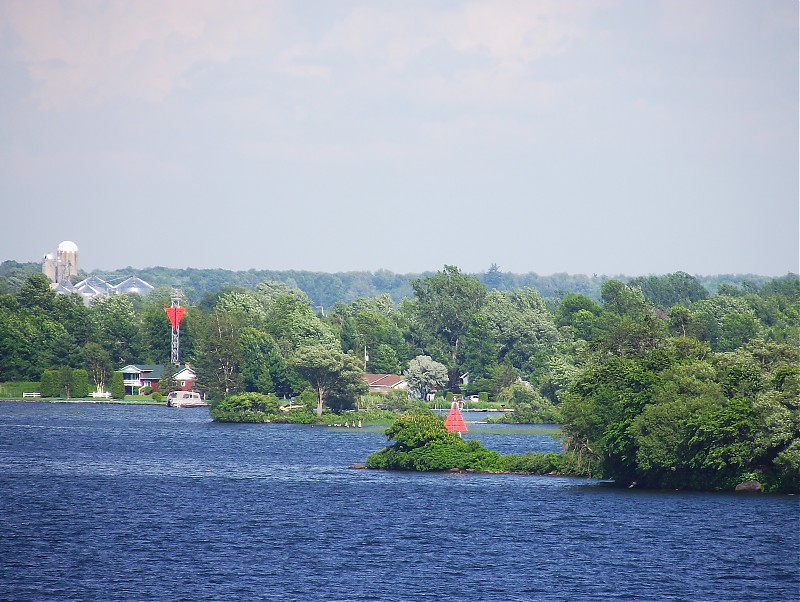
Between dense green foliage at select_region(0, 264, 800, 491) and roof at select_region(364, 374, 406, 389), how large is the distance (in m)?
2.71

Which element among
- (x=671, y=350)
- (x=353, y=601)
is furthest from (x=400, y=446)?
(x=353, y=601)

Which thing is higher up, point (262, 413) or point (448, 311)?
point (448, 311)

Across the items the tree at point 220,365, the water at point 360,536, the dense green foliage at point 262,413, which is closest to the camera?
the water at point 360,536

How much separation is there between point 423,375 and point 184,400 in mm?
24916

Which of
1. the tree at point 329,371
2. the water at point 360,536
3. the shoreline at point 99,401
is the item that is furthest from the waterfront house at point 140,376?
the water at point 360,536

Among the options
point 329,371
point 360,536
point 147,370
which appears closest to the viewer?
point 360,536

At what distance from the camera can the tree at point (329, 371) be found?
100 m

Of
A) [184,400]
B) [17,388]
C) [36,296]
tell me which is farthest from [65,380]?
[36,296]

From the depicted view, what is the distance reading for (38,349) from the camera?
449 ft

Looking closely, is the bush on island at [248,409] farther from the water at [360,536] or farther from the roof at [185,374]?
the roof at [185,374]

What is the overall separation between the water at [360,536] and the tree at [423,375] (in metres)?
52.7

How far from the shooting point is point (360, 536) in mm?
48094

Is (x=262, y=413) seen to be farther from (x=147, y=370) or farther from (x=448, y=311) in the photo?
(x=448, y=311)

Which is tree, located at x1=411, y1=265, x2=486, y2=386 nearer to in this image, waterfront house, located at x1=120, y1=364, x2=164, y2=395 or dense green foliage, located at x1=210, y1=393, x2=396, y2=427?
waterfront house, located at x1=120, y1=364, x2=164, y2=395
